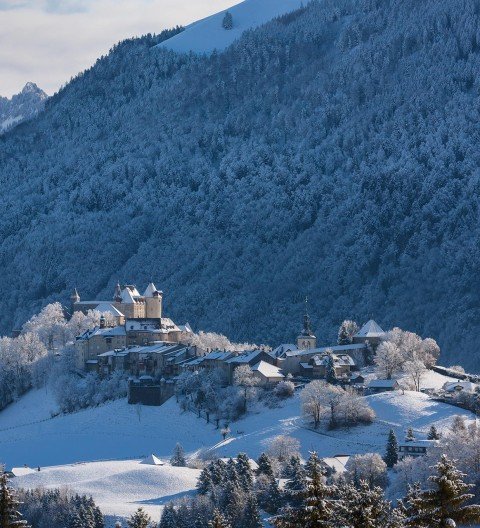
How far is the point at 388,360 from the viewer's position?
403 ft

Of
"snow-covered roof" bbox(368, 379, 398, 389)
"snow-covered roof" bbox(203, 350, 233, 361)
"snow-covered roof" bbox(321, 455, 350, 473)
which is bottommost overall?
"snow-covered roof" bbox(321, 455, 350, 473)

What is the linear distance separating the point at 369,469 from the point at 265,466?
6.71 meters

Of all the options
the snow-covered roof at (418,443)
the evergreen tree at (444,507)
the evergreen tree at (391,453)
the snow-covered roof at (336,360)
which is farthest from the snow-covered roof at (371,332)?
the evergreen tree at (444,507)

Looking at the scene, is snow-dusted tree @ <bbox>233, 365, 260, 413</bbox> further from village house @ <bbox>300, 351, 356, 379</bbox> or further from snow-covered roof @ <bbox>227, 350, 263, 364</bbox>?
village house @ <bbox>300, 351, 356, 379</bbox>

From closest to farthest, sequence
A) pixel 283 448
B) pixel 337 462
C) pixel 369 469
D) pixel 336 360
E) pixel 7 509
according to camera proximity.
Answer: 1. pixel 7 509
2. pixel 369 469
3. pixel 337 462
4. pixel 283 448
5. pixel 336 360

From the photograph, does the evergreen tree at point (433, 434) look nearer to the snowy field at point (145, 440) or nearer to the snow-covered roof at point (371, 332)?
the snowy field at point (145, 440)

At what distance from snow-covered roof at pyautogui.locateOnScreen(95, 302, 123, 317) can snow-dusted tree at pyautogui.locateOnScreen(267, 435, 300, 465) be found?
5521 centimetres

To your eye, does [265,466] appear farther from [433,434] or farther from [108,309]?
[108,309]

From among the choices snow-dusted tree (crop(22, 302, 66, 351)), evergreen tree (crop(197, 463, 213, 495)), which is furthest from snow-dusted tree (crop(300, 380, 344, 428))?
snow-dusted tree (crop(22, 302, 66, 351))

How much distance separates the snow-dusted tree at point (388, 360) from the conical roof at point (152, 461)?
23153 millimetres

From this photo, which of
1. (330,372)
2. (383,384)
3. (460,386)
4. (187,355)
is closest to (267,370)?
(330,372)

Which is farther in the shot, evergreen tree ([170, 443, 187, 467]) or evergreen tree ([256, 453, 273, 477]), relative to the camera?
evergreen tree ([170, 443, 187, 467])

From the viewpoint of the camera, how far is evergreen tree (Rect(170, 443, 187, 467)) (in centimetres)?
10581

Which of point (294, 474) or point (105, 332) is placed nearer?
point (294, 474)
